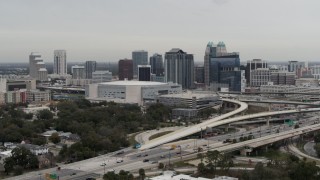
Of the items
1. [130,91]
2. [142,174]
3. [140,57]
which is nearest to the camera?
[142,174]

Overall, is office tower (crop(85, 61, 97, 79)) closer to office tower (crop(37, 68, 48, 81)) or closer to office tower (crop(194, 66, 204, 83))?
office tower (crop(37, 68, 48, 81))

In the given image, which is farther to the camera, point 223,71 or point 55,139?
point 223,71

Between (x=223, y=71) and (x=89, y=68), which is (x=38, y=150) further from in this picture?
(x=89, y=68)

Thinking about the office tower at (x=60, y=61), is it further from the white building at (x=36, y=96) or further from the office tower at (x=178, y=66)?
the white building at (x=36, y=96)

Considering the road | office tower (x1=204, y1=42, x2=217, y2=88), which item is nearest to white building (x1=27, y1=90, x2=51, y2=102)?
office tower (x1=204, y1=42, x2=217, y2=88)

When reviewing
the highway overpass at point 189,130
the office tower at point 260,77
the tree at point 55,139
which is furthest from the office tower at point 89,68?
the tree at point 55,139

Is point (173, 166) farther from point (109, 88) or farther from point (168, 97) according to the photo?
point (109, 88)

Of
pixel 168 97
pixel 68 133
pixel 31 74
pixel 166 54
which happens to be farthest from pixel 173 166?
pixel 31 74

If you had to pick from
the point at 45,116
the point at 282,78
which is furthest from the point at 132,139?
the point at 282,78
